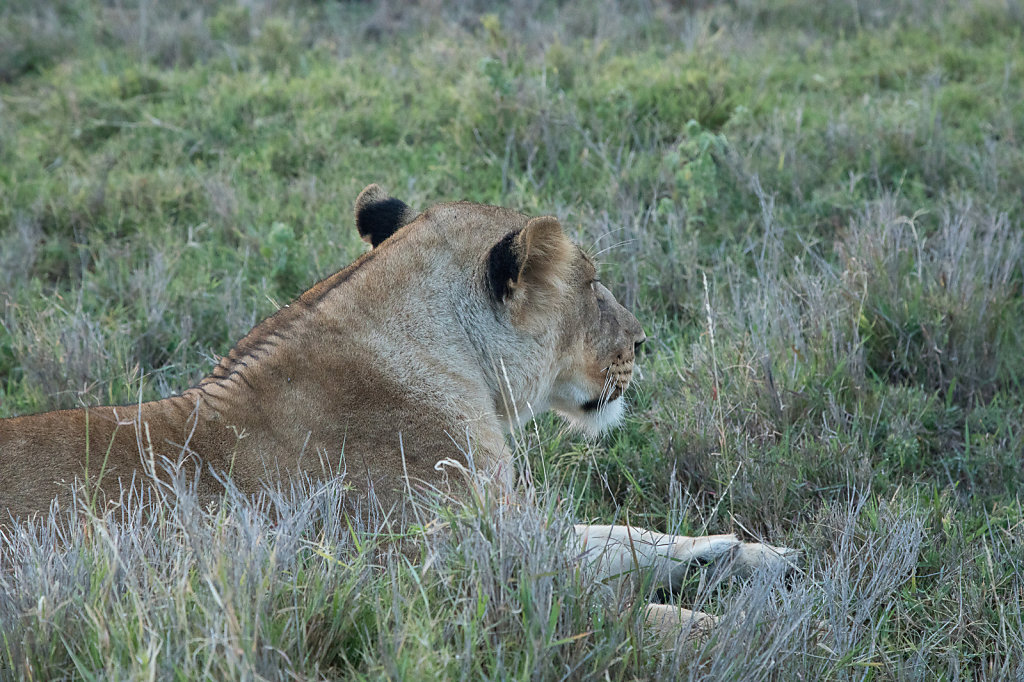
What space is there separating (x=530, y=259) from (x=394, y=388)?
57 cm

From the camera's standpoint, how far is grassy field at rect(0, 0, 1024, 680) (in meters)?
2.27

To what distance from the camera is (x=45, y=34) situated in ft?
28.6

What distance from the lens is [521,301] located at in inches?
127

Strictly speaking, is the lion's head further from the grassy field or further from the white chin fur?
the grassy field

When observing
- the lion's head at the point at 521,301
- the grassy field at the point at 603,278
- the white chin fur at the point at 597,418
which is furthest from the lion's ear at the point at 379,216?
the grassy field at the point at 603,278

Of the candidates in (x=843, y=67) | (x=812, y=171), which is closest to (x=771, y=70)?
(x=843, y=67)

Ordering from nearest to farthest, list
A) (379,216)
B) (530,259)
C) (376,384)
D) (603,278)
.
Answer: (376,384) < (530,259) < (379,216) < (603,278)

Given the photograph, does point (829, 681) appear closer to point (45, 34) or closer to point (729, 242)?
point (729, 242)

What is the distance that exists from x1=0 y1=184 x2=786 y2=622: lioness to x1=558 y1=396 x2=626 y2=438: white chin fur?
17 cm

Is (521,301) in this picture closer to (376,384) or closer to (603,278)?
(376,384)

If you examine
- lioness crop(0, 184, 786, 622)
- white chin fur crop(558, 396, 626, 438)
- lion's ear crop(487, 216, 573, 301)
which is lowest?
white chin fur crop(558, 396, 626, 438)

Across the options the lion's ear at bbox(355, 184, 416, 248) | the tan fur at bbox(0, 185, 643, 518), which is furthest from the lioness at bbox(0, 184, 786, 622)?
the lion's ear at bbox(355, 184, 416, 248)

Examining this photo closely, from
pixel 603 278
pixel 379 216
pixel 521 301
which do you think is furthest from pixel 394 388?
pixel 603 278

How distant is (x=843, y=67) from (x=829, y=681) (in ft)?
20.3
